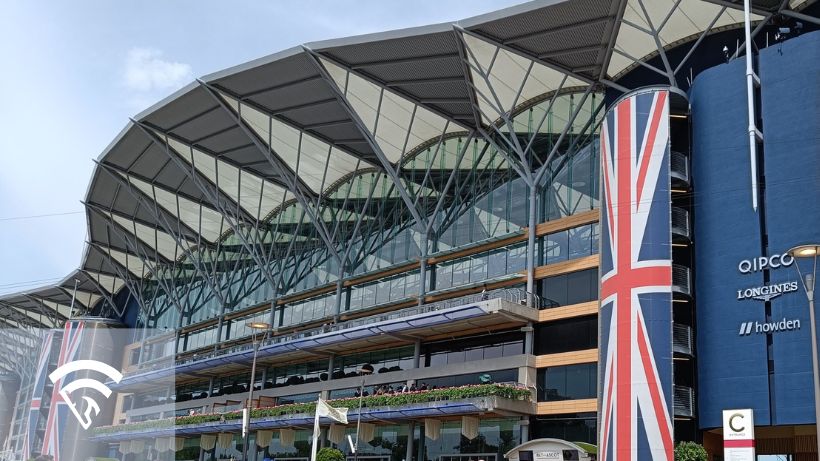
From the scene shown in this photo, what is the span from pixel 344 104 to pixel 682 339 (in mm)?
25913

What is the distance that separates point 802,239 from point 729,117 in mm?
7463

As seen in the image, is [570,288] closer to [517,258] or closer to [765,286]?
[517,258]

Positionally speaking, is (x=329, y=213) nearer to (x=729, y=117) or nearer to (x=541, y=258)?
(x=541, y=258)

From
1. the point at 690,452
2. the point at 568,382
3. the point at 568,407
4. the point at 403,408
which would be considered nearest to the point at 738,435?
the point at 690,452

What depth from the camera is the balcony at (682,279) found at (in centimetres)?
4270

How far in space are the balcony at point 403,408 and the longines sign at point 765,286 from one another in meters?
13.8

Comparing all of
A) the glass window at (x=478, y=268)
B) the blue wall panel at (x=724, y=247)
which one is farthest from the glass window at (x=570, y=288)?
the blue wall panel at (x=724, y=247)

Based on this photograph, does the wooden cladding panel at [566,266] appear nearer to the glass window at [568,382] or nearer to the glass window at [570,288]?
the glass window at [570,288]

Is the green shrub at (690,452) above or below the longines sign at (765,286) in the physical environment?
below

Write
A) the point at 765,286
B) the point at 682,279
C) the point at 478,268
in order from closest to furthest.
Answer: the point at 765,286 → the point at 682,279 → the point at 478,268

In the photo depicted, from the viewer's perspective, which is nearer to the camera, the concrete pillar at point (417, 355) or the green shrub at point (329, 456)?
the green shrub at point (329, 456)

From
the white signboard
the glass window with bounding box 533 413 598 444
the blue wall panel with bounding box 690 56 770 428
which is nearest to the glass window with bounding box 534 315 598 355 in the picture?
the glass window with bounding box 533 413 598 444

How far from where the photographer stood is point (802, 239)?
128 feet

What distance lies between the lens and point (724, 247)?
42.1 m
